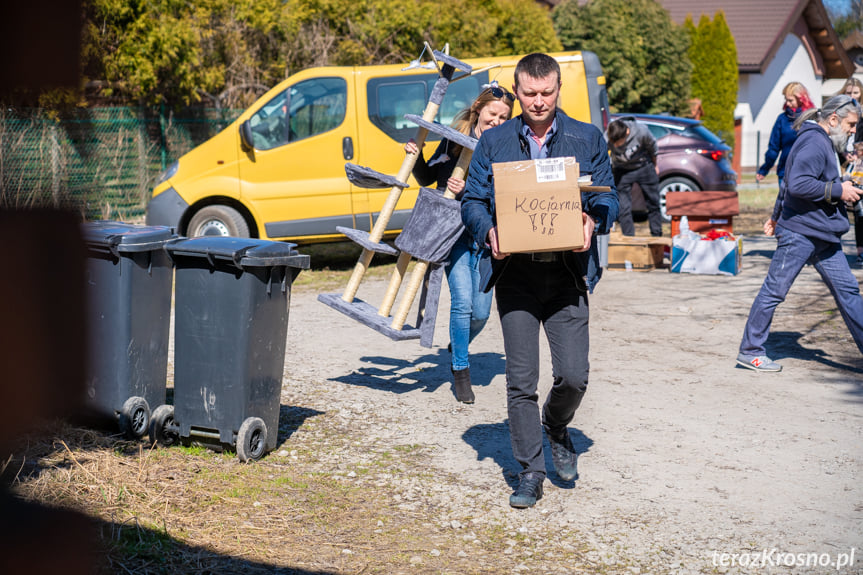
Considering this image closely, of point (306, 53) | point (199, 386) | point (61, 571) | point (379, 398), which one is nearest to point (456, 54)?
point (306, 53)

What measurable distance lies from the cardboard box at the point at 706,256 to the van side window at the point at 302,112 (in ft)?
14.8

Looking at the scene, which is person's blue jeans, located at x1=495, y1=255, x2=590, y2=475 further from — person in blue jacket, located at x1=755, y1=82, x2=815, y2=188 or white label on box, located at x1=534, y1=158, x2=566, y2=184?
person in blue jacket, located at x1=755, y1=82, x2=815, y2=188

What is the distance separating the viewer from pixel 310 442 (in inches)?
204

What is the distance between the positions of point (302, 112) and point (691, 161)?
685 cm

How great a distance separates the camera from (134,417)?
488 cm

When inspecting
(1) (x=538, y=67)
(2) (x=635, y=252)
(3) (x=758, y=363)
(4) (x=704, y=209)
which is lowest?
(3) (x=758, y=363)

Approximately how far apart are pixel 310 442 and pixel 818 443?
284 cm

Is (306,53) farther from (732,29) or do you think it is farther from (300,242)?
(732,29)

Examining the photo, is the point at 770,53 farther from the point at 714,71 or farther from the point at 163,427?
the point at 163,427

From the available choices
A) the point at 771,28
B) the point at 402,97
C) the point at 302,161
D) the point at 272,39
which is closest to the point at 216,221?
the point at 302,161

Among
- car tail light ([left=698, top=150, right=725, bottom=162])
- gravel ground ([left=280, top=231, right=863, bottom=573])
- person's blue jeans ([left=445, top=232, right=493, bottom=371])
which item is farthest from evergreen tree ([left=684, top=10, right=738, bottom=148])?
person's blue jeans ([left=445, top=232, right=493, bottom=371])

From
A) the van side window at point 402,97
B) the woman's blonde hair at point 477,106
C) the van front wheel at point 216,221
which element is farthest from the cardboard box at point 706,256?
the woman's blonde hair at point 477,106

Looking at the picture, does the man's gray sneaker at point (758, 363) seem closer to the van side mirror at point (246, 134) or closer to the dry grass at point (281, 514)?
the dry grass at point (281, 514)

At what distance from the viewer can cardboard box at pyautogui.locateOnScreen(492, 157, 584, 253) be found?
148 inches
